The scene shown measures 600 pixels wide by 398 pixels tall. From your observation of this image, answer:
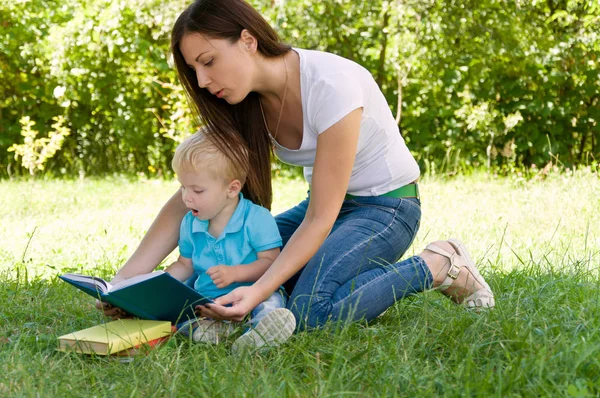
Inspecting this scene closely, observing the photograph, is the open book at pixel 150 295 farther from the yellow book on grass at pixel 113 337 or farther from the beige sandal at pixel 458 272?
the beige sandal at pixel 458 272

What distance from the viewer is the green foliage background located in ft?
28.4

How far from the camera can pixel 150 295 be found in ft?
8.48

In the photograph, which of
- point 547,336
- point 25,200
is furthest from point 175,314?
point 25,200

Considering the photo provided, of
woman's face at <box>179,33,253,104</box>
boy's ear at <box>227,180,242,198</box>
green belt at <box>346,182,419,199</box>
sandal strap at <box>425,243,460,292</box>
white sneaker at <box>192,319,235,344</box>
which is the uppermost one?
woman's face at <box>179,33,253,104</box>

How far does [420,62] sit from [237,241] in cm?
675

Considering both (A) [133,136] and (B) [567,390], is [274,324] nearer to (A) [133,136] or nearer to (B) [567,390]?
(B) [567,390]

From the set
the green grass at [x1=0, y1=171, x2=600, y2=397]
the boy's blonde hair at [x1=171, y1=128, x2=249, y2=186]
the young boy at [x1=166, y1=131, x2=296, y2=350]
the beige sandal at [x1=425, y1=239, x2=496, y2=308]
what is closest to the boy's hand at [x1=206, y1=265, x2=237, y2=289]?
the young boy at [x1=166, y1=131, x2=296, y2=350]

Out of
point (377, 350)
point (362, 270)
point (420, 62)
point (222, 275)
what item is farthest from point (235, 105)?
point (420, 62)

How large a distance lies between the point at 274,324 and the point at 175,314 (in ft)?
1.35

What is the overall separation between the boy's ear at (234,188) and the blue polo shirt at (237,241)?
0.14 feet

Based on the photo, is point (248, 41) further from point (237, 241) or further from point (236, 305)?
point (236, 305)

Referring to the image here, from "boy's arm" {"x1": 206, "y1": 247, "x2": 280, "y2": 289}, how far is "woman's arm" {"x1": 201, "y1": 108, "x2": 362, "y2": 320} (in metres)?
0.19

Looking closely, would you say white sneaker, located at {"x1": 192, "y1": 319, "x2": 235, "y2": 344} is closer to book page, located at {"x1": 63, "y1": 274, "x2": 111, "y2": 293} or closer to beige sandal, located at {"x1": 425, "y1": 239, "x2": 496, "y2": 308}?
book page, located at {"x1": 63, "y1": 274, "x2": 111, "y2": 293}

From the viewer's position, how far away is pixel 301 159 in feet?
10.5
